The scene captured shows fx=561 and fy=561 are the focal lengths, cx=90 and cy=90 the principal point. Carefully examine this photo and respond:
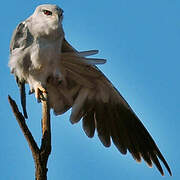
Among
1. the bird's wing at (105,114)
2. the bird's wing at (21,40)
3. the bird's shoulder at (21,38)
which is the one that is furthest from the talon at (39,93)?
the bird's wing at (105,114)

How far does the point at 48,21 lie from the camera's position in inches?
244

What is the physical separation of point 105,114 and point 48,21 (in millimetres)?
1803

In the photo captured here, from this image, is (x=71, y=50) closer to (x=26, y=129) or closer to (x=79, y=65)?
(x=79, y=65)

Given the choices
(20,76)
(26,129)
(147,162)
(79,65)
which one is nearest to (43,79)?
(20,76)

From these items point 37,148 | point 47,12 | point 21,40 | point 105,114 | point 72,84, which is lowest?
point 37,148

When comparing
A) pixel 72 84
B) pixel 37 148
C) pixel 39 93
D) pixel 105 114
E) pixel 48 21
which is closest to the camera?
pixel 37 148

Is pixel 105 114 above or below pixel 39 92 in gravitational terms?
below

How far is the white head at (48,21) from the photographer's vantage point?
6160 mm

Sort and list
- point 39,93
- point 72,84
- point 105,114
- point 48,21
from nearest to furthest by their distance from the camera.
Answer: point 48,21
point 39,93
point 72,84
point 105,114

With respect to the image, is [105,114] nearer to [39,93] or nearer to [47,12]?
[39,93]

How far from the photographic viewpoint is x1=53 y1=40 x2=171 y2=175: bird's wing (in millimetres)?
7160

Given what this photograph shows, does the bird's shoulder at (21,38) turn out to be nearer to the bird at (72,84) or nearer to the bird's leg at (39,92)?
the bird at (72,84)

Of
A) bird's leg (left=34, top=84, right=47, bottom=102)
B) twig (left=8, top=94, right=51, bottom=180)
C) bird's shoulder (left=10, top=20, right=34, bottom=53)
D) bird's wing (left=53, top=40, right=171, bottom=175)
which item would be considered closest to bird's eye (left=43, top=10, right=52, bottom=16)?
bird's shoulder (left=10, top=20, right=34, bottom=53)

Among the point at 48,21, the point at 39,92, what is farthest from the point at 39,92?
the point at 48,21
